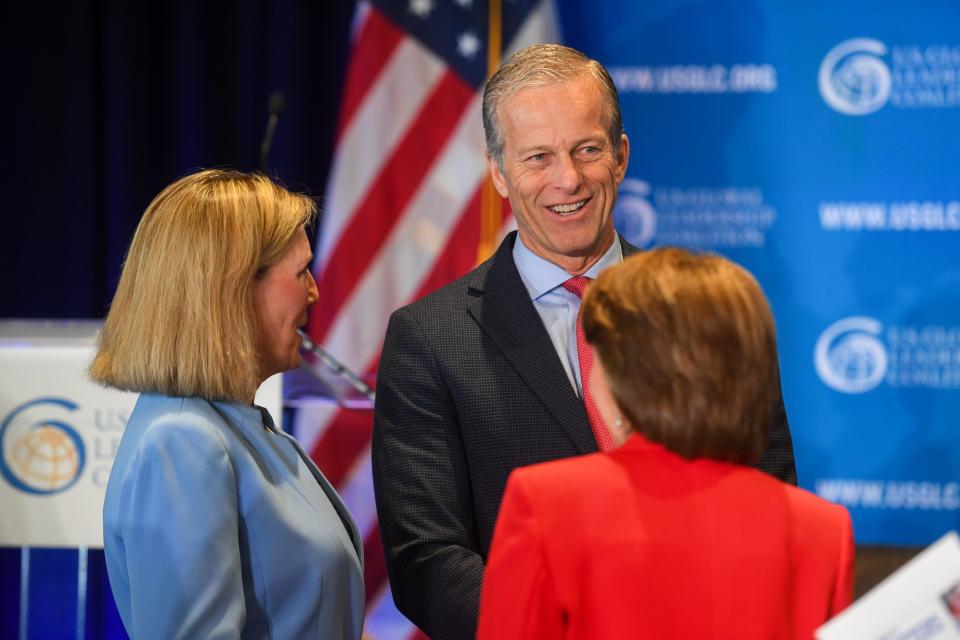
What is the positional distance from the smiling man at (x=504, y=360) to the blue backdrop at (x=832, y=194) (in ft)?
8.64

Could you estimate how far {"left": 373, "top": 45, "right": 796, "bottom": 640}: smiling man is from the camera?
1984 mm

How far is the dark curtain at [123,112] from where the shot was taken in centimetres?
467

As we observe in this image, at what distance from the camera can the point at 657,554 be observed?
1.36 m

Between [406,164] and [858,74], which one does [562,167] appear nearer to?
[406,164]

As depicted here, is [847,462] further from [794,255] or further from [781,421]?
[781,421]

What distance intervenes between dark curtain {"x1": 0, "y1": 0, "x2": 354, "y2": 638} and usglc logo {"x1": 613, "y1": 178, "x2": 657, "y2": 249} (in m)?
1.25

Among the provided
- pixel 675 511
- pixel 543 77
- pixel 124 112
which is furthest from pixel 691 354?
pixel 124 112

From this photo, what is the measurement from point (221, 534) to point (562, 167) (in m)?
0.91

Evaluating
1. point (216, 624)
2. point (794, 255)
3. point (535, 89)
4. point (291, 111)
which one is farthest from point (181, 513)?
point (794, 255)

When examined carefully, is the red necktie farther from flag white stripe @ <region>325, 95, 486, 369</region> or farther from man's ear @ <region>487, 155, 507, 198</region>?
flag white stripe @ <region>325, 95, 486, 369</region>

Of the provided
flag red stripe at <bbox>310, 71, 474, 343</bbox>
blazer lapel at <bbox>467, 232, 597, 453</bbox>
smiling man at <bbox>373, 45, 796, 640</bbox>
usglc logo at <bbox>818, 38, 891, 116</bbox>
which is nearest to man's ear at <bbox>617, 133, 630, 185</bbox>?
smiling man at <bbox>373, 45, 796, 640</bbox>

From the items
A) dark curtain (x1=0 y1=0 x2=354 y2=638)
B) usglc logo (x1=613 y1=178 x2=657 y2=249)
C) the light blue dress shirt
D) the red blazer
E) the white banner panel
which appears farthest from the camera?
usglc logo (x1=613 y1=178 x2=657 y2=249)

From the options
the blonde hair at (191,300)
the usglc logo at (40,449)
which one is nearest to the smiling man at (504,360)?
the blonde hair at (191,300)

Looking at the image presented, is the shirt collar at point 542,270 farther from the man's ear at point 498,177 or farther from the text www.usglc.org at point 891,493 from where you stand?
the text www.usglc.org at point 891,493
